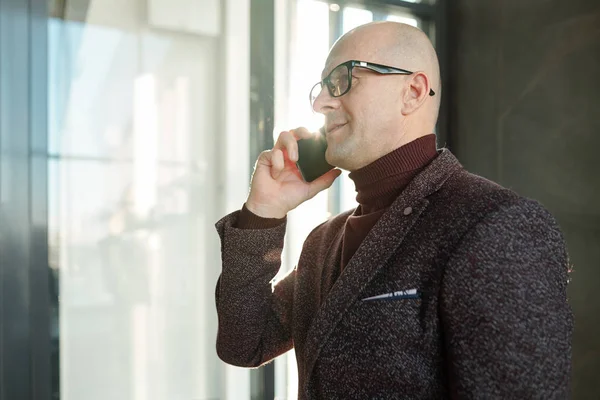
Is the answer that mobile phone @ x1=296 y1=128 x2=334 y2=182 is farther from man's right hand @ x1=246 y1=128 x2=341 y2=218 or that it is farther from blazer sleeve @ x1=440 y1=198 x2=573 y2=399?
blazer sleeve @ x1=440 y1=198 x2=573 y2=399

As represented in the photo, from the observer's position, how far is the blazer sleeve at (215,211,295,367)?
50.3 inches

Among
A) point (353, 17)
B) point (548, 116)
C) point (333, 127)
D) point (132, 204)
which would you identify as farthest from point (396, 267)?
point (353, 17)

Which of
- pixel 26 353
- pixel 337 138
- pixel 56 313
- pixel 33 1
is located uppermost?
pixel 33 1

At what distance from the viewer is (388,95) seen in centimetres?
121

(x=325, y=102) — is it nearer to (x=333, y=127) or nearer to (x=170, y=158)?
(x=333, y=127)

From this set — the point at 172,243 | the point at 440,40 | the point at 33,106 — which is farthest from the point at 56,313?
the point at 440,40

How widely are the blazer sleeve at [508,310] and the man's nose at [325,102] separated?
1.50 ft

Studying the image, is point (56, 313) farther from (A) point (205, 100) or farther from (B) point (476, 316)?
(B) point (476, 316)

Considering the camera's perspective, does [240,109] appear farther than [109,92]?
Yes

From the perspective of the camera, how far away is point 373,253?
3.54 feet

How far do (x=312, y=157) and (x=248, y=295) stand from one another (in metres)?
0.37

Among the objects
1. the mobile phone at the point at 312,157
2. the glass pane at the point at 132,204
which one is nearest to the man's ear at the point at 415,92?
the mobile phone at the point at 312,157

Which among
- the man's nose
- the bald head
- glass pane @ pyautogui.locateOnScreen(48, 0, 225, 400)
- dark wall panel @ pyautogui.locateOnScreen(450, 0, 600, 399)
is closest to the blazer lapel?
the bald head

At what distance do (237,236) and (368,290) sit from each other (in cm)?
35
